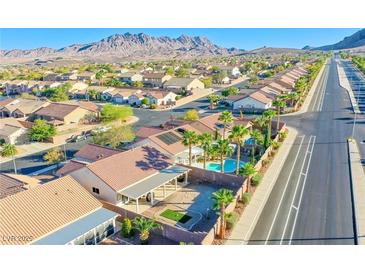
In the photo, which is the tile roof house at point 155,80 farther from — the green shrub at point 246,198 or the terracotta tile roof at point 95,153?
the green shrub at point 246,198

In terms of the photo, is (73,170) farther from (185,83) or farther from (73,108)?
(185,83)

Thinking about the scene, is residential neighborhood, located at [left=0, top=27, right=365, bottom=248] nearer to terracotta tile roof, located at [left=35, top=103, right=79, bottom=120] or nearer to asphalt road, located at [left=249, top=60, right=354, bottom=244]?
asphalt road, located at [left=249, top=60, right=354, bottom=244]

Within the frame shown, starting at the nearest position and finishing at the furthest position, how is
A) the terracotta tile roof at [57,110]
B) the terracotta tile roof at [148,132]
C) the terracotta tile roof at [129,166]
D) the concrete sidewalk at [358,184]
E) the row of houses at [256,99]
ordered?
the concrete sidewalk at [358,184]
the terracotta tile roof at [129,166]
the terracotta tile roof at [148,132]
the terracotta tile roof at [57,110]
the row of houses at [256,99]

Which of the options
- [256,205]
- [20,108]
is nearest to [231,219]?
[256,205]

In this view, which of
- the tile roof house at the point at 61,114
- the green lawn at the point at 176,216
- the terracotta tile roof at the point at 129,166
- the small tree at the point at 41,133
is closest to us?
the green lawn at the point at 176,216

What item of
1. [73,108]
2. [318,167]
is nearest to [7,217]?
[318,167]

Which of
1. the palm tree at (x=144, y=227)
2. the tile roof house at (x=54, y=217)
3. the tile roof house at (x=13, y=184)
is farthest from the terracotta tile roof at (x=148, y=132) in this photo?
the palm tree at (x=144, y=227)
